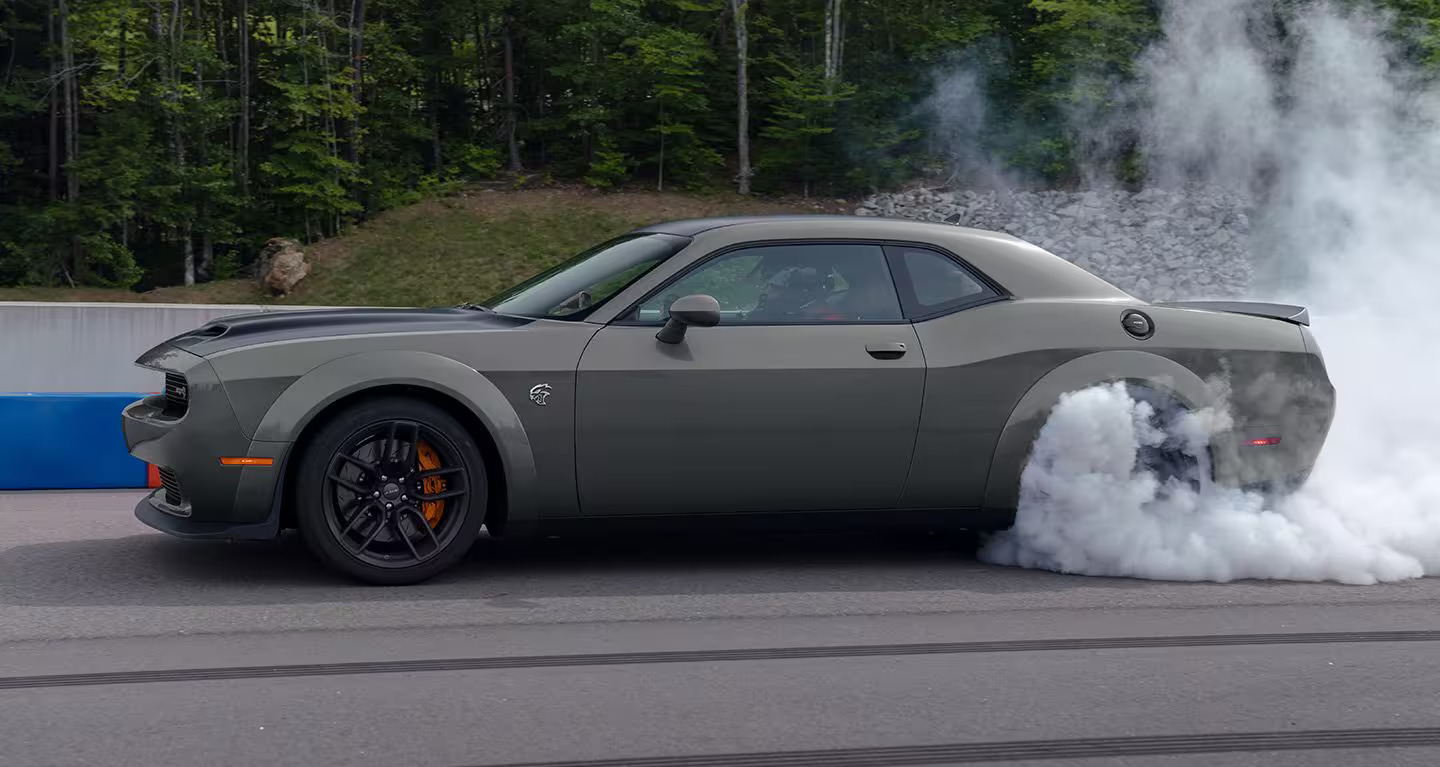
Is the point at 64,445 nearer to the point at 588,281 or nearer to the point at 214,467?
the point at 214,467

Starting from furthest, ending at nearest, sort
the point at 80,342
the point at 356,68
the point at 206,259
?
1. the point at 356,68
2. the point at 206,259
3. the point at 80,342

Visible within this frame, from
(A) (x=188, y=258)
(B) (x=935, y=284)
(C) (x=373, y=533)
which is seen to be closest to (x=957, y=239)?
(B) (x=935, y=284)

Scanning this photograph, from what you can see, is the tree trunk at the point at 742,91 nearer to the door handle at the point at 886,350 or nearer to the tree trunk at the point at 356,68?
the tree trunk at the point at 356,68

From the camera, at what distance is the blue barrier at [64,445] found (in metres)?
9.21

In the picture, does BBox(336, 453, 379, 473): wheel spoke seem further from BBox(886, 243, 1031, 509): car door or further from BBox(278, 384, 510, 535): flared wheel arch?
BBox(886, 243, 1031, 509): car door

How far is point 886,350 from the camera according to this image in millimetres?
6273

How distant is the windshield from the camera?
245 inches

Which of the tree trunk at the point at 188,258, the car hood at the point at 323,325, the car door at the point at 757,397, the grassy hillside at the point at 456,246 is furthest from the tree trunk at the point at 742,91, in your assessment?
the car hood at the point at 323,325

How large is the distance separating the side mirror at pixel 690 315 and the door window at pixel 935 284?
948mm

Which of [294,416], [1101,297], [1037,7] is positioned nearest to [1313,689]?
[1101,297]

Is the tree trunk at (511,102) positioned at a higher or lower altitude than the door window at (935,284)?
higher

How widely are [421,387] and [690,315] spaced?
108 cm

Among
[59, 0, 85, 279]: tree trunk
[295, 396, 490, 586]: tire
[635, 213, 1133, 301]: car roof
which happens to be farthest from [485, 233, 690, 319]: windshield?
[59, 0, 85, 279]: tree trunk

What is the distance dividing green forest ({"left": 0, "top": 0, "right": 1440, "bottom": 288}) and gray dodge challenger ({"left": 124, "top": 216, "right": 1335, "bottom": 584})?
107ft
